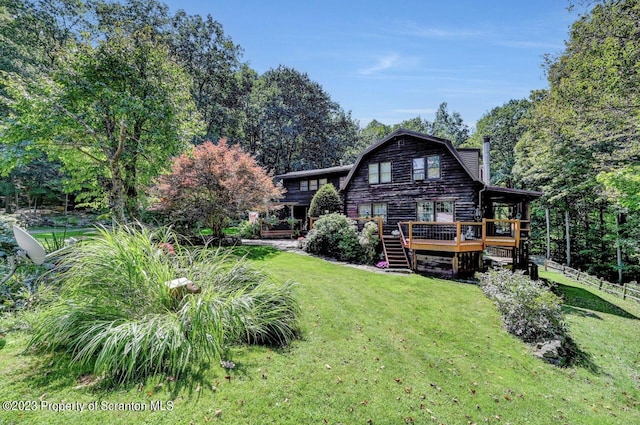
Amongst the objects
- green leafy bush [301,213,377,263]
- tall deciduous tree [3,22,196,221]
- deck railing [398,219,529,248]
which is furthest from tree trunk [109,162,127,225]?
deck railing [398,219,529,248]

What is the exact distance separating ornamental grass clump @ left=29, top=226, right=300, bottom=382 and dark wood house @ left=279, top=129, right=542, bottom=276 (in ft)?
31.9

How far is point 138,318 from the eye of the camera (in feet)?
12.6

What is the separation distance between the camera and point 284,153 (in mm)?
38500

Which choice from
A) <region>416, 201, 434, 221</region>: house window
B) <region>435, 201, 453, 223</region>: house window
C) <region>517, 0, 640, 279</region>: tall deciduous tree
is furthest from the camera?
<region>416, 201, 434, 221</region>: house window

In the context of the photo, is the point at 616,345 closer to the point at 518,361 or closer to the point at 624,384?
the point at 624,384

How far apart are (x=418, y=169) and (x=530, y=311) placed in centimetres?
972

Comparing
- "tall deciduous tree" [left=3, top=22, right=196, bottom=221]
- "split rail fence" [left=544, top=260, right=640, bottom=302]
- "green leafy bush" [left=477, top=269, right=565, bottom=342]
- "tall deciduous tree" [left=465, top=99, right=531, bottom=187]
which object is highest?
"tall deciduous tree" [left=465, top=99, right=531, bottom=187]

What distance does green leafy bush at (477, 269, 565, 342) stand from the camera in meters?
7.13

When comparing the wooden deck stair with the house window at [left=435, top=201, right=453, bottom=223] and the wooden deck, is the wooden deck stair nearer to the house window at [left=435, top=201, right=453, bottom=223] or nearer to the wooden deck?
the wooden deck

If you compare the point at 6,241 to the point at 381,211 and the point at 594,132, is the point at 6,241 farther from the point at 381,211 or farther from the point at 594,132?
the point at 594,132

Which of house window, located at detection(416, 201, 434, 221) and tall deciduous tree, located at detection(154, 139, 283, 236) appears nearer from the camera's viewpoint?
tall deciduous tree, located at detection(154, 139, 283, 236)

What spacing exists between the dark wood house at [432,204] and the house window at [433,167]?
2cm

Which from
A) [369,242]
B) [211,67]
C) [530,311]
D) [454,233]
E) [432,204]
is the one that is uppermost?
[211,67]

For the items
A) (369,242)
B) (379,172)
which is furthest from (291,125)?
(369,242)
